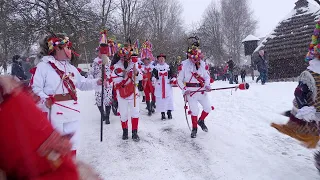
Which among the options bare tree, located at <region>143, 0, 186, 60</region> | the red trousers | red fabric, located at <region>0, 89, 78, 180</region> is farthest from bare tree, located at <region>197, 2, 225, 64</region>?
red fabric, located at <region>0, 89, 78, 180</region>

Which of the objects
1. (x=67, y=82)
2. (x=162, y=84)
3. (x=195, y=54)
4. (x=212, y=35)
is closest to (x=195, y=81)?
(x=195, y=54)

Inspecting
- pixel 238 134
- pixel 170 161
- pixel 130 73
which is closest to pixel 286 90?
pixel 238 134

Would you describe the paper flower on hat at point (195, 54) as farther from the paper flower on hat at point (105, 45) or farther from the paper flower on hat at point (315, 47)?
the paper flower on hat at point (315, 47)

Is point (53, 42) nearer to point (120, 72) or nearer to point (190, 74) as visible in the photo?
point (120, 72)

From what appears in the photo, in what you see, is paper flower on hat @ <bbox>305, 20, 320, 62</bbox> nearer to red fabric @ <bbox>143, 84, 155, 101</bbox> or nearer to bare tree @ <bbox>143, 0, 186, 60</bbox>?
red fabric @ <bbox>143, 84, 155, 101</bbox>

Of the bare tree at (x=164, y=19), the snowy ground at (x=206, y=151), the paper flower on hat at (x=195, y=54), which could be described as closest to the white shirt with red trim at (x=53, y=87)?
the snowy ground at (x=206, y=151)

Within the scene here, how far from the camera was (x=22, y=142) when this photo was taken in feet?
3.55

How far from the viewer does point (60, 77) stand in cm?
382

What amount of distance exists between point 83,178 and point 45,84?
9.02ft

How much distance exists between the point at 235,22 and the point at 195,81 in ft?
125

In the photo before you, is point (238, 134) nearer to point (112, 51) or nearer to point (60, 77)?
point (112, 51)

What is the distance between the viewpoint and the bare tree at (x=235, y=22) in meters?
41.7

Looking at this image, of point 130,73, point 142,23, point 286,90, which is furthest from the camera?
point 142,23

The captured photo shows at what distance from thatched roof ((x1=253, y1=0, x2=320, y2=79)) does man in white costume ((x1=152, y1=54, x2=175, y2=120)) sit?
37.3ft
